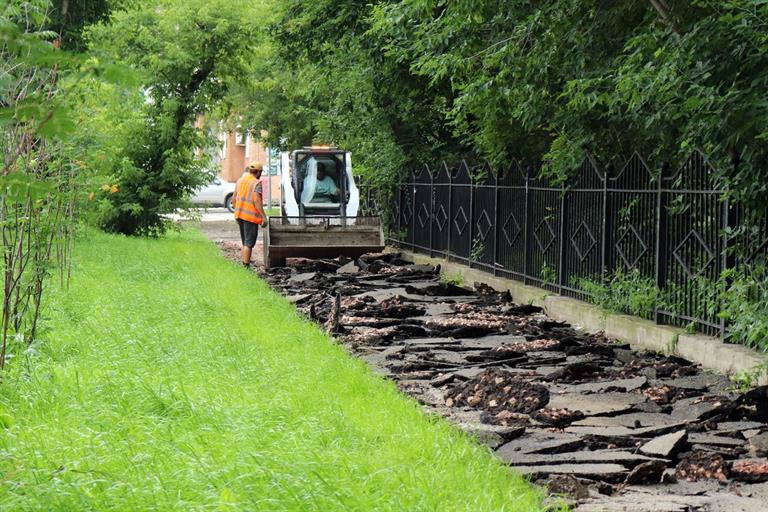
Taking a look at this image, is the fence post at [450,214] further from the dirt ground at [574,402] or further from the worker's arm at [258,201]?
the dirt ground at [574,402]

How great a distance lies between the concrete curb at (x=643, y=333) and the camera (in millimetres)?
11016

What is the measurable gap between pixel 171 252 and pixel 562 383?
1678cm

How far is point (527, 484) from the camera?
6.77 meters

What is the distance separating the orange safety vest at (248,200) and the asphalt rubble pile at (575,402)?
6.83 meters

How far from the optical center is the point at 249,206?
78.8 ft

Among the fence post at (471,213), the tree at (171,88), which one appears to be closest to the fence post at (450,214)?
the fence post at (471,213)

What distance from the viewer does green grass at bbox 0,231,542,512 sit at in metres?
5.66

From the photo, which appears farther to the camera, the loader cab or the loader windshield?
the loader windshield

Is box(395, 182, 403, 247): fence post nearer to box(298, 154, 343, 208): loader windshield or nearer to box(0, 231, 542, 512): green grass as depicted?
box(298, 154, 343, 208): loader windshield

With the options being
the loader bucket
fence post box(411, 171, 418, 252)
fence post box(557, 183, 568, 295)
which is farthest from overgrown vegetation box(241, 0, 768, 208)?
the loader bucket

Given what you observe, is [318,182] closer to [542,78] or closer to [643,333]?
[542,78]

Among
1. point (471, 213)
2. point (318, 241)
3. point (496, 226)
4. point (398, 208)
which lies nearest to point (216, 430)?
point (496, 226)

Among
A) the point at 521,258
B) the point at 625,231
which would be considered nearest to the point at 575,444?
the point at 625,231

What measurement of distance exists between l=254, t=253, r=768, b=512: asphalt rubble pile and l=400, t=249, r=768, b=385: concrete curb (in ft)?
0.60
